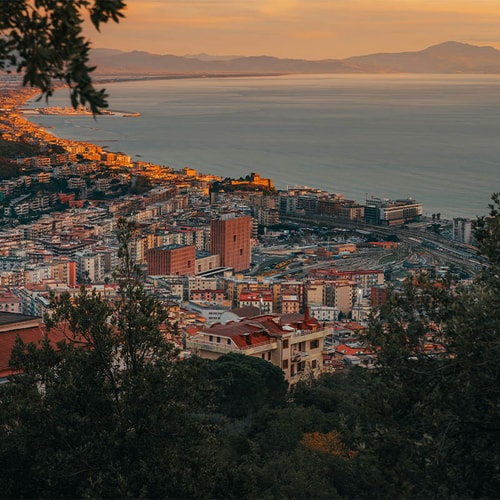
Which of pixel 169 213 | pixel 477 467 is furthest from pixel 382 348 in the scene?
pixel 169 213

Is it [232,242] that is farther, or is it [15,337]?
[232,242]

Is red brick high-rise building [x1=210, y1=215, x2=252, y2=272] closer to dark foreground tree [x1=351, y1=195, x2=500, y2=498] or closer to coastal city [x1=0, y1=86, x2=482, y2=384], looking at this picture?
coastal city [x1=0, y1=86, x2=482, y2=384]

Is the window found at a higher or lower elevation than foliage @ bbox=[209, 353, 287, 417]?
lower

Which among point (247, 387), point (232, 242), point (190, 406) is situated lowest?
point (232, 242)

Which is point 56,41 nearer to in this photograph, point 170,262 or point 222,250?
point 170,262

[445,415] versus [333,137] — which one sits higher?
[445,415]

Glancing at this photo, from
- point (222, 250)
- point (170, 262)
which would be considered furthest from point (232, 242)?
point (170, 262)

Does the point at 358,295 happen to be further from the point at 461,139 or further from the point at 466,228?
the point at 461,139

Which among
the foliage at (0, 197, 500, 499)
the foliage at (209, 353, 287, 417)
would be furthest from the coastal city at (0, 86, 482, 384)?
the foliage at (0, 197, 500, 499)
